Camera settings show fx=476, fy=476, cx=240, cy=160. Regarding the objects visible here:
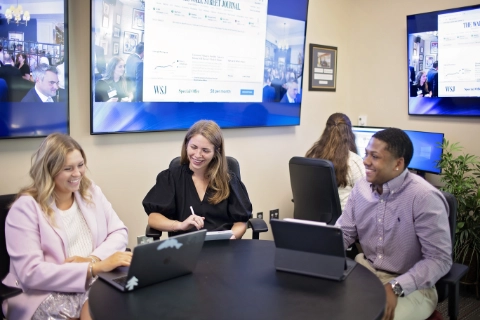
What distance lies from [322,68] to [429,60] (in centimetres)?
92

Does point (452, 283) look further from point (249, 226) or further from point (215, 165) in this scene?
point (215, 165)

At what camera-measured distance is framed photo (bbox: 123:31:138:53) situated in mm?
2951

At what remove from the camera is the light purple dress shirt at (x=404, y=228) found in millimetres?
1923

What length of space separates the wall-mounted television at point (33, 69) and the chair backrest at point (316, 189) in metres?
1.50

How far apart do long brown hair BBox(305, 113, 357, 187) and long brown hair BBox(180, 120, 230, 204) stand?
1.08 meters

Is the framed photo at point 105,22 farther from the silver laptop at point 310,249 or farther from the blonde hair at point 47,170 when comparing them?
the silver laptop at point 310,249

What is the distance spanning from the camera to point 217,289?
1620mm


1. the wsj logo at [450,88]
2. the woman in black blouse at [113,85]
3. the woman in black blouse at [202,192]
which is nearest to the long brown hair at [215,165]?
the woman in black blouse at [202,192]

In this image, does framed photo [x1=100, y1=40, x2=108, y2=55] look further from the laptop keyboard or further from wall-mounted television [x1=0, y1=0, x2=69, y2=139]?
the laptop keyboard

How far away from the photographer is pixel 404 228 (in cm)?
206

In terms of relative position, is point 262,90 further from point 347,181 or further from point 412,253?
point 412,253

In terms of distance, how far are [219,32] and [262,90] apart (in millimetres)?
621

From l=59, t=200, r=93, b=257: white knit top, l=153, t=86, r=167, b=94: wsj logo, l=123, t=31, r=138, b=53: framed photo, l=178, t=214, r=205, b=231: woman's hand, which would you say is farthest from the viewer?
l=153, t=86, r=167, b=94: wsj logo

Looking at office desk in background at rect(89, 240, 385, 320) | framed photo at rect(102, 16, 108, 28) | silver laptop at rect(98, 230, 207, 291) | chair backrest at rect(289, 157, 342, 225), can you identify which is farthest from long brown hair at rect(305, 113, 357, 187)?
silver laptop at rect(98, 230, 207, 291)
